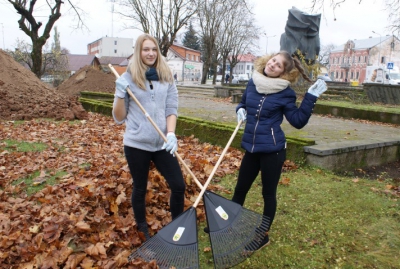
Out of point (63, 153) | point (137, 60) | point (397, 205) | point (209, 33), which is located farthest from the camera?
point (209, 33)

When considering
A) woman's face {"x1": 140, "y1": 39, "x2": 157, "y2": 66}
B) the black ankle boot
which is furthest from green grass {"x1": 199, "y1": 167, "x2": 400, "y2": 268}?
woman's face {"x1": 140, "y1": 39, "x2": 157, "y2": 66}

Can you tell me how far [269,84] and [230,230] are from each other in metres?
1.23

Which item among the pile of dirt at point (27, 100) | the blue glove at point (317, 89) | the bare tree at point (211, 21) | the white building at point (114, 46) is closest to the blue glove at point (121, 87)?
the blue glove at point (317, 89)

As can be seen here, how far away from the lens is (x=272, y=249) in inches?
127

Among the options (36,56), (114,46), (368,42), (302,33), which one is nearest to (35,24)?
(36,56)

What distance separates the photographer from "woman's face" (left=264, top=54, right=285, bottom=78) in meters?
3.13

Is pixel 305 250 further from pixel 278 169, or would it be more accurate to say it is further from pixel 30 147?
pixel 30 147

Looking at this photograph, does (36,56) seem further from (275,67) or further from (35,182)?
(275,67)

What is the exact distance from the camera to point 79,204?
3.80m

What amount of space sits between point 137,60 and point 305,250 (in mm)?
2132

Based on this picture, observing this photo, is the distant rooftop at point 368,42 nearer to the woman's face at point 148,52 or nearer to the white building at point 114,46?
the white building at point 114,46

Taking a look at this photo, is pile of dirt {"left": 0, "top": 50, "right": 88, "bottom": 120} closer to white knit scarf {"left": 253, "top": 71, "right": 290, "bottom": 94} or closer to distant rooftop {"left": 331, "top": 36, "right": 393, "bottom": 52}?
white knit scarf {"left": 253, "top": 71, "right": 290, "bottom": 94}

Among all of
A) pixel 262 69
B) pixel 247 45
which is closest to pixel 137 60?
pixel 262 69

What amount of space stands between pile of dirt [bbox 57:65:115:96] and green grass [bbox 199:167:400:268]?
51.1 ft
